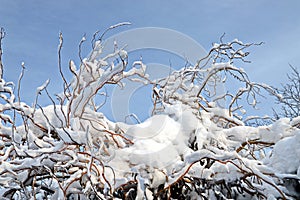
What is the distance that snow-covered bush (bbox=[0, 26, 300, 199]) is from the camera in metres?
2.07

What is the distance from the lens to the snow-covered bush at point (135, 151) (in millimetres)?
2072

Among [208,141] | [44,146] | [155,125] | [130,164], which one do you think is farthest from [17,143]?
[208,141]

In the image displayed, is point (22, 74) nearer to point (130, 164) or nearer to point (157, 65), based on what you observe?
point (130, 164)

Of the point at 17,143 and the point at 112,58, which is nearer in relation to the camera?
the point at 17,143

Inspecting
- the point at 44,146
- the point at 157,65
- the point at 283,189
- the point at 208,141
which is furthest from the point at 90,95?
the point at 283,189

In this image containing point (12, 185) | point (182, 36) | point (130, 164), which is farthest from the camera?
point (182, 36)

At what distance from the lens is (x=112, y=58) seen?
9.07 ft

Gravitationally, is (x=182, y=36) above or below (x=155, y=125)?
above

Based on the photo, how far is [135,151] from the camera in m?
2.23

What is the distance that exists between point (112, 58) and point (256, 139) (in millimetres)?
1257

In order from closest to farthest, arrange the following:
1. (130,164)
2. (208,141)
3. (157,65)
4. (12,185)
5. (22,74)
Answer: (22,74) → (130,164) → (12,185) → (208,141) → (157,65)

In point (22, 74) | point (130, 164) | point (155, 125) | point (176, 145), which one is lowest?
point (130, 164)

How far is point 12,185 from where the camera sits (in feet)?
7.88

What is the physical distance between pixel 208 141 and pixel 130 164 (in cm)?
65
